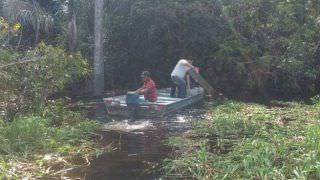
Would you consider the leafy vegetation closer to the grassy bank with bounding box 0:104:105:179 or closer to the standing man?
the grassy bank with bounding box 0:104:105:179

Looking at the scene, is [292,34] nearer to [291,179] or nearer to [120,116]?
[120,116]

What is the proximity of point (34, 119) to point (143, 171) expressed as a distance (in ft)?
10.6

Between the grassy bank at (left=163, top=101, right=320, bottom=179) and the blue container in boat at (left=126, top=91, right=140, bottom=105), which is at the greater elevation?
the blue container in boat at (left=126, top=91, right=140, bottom=105)

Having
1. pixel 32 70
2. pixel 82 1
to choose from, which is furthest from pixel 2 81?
pixel 82 1

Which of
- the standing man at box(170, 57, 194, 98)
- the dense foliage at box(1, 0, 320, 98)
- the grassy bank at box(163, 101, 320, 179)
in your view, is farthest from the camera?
the dense foliage at box(1, 0, 320, 98)

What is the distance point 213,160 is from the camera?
29.5ft

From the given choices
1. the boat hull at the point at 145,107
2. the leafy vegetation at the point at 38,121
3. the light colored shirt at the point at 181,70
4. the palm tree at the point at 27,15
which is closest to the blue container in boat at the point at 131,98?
the boat hull at the point at 145,107

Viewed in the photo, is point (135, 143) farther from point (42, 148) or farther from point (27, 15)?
point (27, 15)

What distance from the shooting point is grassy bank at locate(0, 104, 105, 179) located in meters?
8.74

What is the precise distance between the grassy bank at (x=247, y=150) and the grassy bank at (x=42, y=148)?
176cm

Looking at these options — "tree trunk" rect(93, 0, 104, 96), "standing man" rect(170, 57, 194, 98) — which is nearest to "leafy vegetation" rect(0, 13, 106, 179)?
"standing man" rect(170, 57, 194, 98)

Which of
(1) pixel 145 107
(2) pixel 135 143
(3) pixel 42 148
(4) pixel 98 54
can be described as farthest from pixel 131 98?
(4) pixel 98 54

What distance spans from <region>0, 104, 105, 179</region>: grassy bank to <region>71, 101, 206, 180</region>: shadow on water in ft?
1.30

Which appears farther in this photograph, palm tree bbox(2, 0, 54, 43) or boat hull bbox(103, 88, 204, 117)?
palm tree bbox(2, 0, 54, 43)
